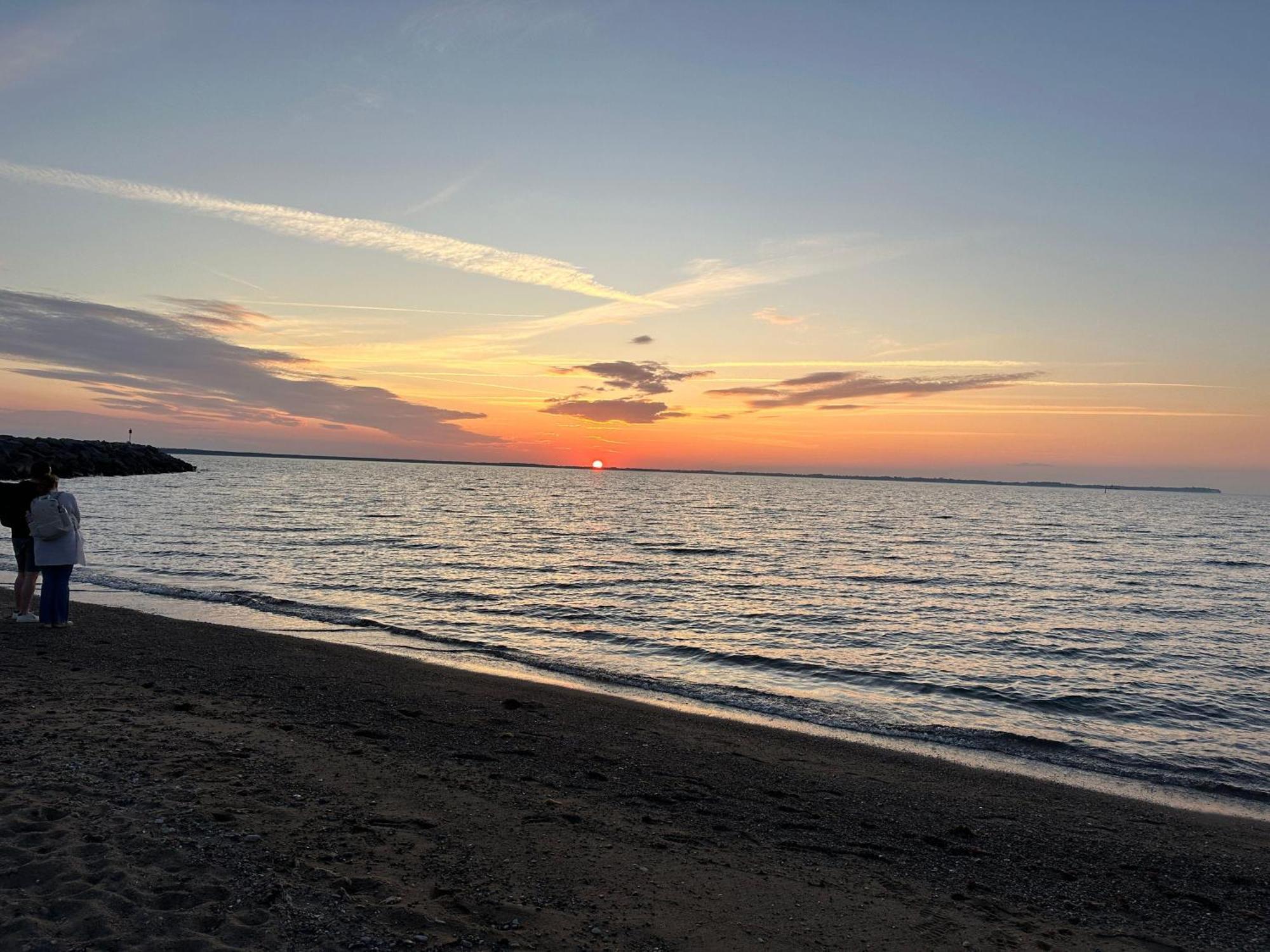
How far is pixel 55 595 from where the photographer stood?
45.3ft

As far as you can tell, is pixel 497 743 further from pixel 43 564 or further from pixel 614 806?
pixel 43 564

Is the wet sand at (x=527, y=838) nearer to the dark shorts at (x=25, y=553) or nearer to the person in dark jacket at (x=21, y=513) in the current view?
the dark shorts at (x=25, y=553)

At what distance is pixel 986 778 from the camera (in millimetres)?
10320

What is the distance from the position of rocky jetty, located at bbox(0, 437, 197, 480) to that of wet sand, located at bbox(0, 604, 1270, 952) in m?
74.3

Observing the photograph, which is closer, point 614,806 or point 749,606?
point 614,806

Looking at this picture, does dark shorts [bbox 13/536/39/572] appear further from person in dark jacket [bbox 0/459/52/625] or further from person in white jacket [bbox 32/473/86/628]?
person in white jacket [bbox 32/473/86/628]

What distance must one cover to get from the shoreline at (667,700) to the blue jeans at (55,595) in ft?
11.8

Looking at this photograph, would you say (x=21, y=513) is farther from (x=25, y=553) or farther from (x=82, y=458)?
(x=82, y=458)

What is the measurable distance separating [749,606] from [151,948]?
68.8 ft

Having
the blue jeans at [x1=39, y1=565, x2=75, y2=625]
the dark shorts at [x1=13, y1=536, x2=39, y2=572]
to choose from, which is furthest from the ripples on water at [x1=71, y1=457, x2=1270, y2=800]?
the dark shorts at [x1=13, y1=536, x2=39, y2=572]

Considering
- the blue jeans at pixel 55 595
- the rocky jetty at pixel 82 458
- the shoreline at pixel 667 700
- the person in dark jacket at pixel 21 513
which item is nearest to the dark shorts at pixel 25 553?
the person in dark jacket at pixel 21 513

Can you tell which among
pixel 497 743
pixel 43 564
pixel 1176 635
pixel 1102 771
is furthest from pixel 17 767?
pixel 1176 635

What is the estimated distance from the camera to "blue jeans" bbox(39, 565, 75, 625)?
13.6 m

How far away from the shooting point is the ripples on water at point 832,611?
1395 cm
